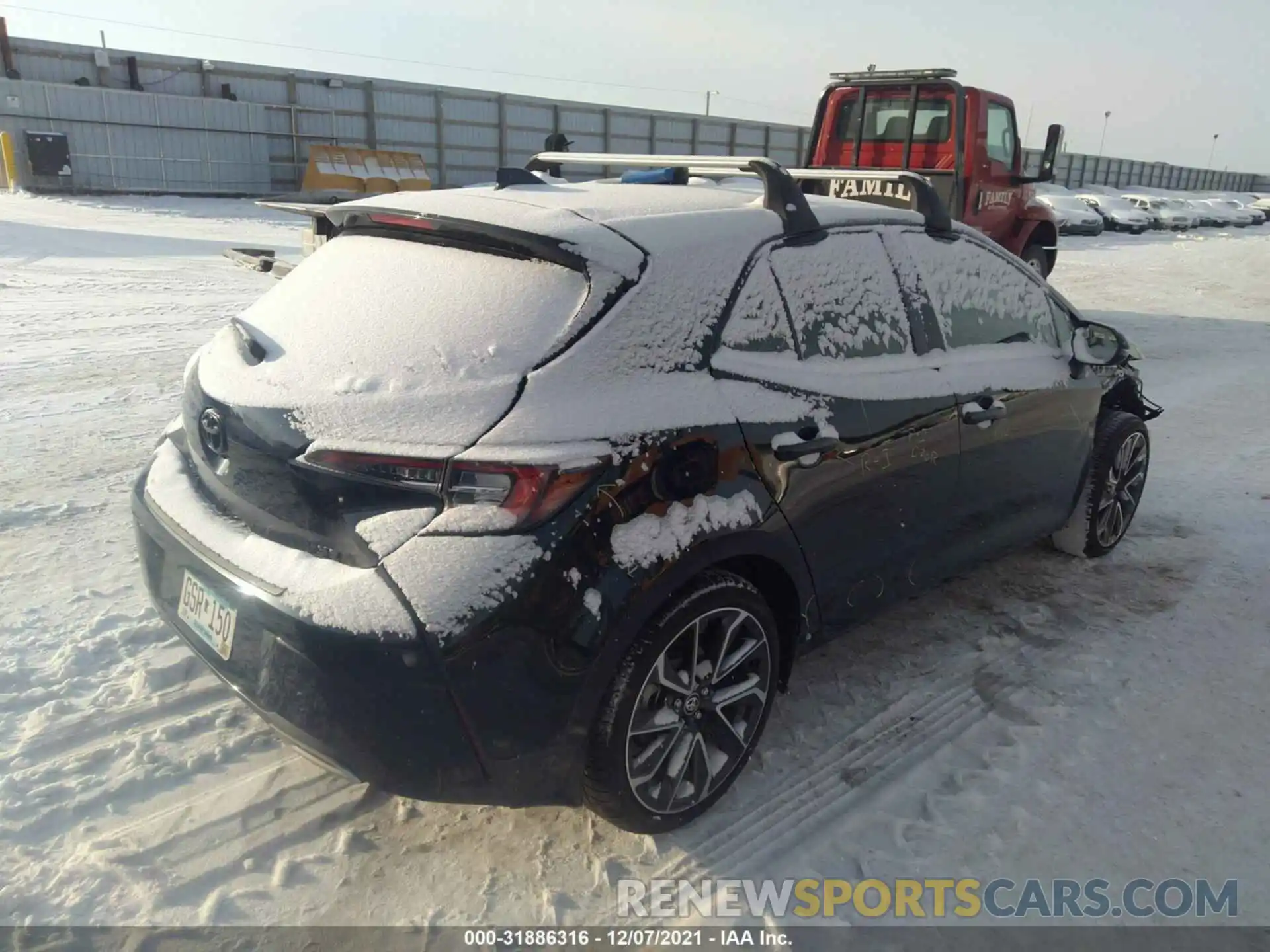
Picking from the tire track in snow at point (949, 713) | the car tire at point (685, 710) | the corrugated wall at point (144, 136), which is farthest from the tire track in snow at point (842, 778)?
the corrugated wall at point (144, 136)

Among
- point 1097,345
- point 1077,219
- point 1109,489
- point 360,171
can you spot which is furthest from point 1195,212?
point 1097,345

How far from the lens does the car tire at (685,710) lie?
2.36m

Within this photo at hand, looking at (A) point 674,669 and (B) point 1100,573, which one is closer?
(A) point 674,669

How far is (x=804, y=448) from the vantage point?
2.69m

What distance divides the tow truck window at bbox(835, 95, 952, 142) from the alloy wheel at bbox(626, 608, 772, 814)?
8.26 metres

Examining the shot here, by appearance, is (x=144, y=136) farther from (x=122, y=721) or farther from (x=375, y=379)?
(x=375, y=379)

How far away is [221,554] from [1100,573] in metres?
3.78

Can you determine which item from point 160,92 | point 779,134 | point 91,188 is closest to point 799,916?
point 91,188

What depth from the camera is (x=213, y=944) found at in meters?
2.24

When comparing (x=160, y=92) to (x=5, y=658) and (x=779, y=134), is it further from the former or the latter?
(x=5, y=658)

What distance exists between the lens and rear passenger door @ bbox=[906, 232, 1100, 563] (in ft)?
11.1

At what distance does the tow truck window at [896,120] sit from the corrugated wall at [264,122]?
14.6 m

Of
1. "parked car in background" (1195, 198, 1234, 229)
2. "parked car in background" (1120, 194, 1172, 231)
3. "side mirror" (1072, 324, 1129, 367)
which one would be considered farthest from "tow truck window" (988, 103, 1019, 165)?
"parked car in background" (1195, 198, 1234, 229)

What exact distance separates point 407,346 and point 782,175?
129 centimetres
